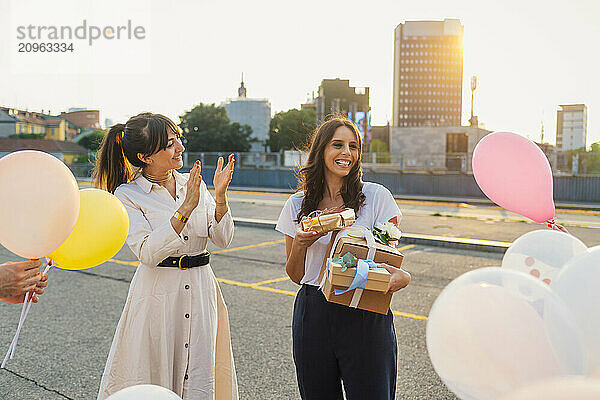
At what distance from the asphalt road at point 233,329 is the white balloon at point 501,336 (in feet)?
8.24

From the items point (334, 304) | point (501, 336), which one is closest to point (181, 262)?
point (334, 304)

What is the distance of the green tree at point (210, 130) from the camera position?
65.1m

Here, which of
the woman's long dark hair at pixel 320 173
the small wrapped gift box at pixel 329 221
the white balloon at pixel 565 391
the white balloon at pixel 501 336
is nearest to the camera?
the white balloon at pixel 565 391

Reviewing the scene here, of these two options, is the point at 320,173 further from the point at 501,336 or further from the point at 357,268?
the point at 501,336

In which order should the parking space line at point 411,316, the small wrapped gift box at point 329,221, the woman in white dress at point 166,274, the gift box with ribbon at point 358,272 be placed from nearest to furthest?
the gift box with ribbon at point 358,272 → the small wrapped gift box at point 329,221 → the woman in white dress at point 166,274 → the parking space line at point 411,316

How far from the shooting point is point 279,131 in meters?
77.8

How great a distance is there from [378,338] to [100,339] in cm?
356

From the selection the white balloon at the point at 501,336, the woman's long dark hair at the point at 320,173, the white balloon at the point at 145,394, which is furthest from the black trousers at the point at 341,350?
the white balloon at the point at 145,394

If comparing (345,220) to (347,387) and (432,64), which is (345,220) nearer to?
(347,387)

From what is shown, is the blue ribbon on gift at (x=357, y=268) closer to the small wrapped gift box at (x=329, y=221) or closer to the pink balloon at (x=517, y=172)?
the small wrapped gift box at (x=329, y=221)

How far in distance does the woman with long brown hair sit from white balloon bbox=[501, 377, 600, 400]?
3.39 ft

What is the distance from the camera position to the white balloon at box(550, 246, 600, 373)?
1711 millimetres

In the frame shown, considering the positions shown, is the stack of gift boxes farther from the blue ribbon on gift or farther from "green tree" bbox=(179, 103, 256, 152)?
"green tree" bbox=(179, 103, 256, 152)

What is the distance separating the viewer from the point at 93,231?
8.39ft
